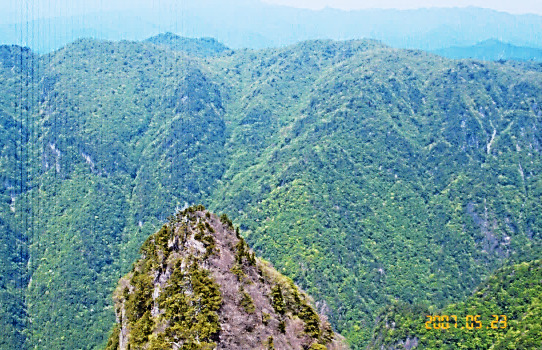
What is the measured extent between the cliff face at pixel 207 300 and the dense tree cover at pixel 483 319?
53749 mm

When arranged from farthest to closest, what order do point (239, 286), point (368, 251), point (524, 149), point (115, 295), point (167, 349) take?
point (524, 149), point (368, 251), point (115, 295), point (239, 286), point (167, 349)

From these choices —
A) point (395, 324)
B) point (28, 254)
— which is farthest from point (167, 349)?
point (28, 254)

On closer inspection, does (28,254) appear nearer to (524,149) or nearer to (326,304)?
(326,304)

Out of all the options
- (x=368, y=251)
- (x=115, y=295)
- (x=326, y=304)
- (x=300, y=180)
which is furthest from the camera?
(x=300, y=180)

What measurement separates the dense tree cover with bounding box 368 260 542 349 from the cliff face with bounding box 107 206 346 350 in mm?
53749

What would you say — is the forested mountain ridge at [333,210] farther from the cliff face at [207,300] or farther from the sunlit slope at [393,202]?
the cliff face at [207,300]

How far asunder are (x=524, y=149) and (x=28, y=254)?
150 metres

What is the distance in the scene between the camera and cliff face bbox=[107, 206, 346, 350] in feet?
123

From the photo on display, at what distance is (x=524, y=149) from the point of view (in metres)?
182

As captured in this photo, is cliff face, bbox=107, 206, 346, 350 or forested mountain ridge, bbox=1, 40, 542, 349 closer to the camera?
cliff face, bbox=107, 206, 346, 350
